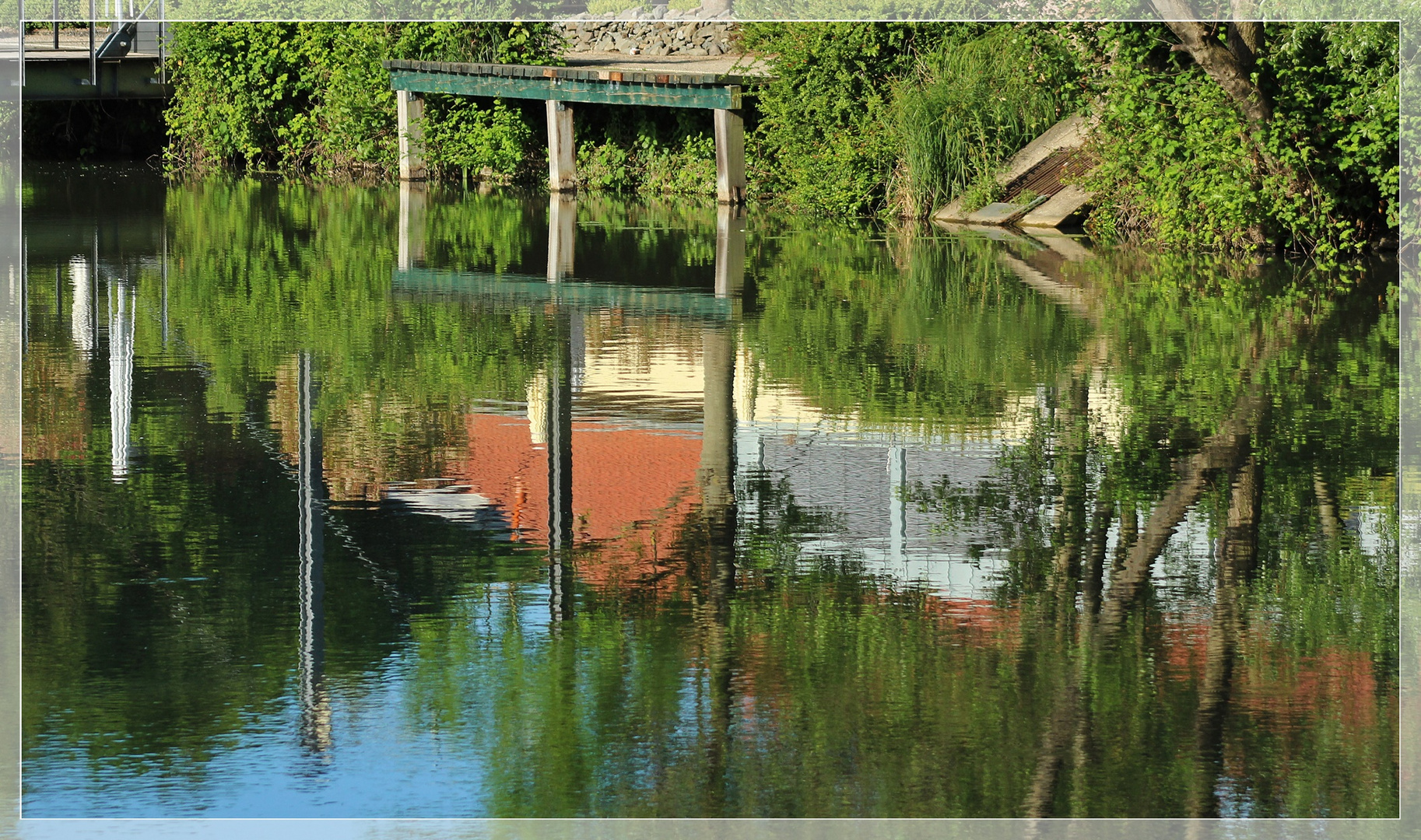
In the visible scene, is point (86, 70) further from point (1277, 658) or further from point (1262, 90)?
point (1277, 658)

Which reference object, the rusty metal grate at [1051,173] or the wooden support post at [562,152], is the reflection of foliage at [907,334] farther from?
the wooden support post at [562,152]

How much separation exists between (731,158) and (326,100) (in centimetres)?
873

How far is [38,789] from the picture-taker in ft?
14.2

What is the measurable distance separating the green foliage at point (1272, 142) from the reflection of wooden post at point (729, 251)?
3.53 m

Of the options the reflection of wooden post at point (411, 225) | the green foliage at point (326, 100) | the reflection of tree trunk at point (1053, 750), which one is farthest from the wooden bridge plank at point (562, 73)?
the reflection of tree trunk at point (1053, 750)

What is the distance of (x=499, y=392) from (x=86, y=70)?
20760 mm

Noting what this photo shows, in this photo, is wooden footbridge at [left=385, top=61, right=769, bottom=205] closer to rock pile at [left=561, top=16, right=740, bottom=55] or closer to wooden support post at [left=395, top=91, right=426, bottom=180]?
wooden support post at [left=395, top=91, right=426, bottom=180]

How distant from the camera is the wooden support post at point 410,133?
26812 mm

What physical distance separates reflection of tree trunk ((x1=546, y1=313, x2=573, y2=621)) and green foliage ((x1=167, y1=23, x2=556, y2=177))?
16.0 meters

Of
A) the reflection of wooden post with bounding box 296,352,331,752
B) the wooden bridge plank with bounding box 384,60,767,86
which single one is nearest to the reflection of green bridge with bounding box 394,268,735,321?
the reflection of wooden post with bounding box 296,352,331,752

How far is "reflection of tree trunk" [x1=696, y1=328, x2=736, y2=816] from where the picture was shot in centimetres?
455

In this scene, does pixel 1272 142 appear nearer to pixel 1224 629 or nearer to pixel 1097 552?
pixel 1097 552

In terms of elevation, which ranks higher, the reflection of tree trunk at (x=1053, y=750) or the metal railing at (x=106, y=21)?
the metal railing at (x=106, y=21)

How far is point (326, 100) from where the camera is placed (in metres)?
Answer: 28.5
